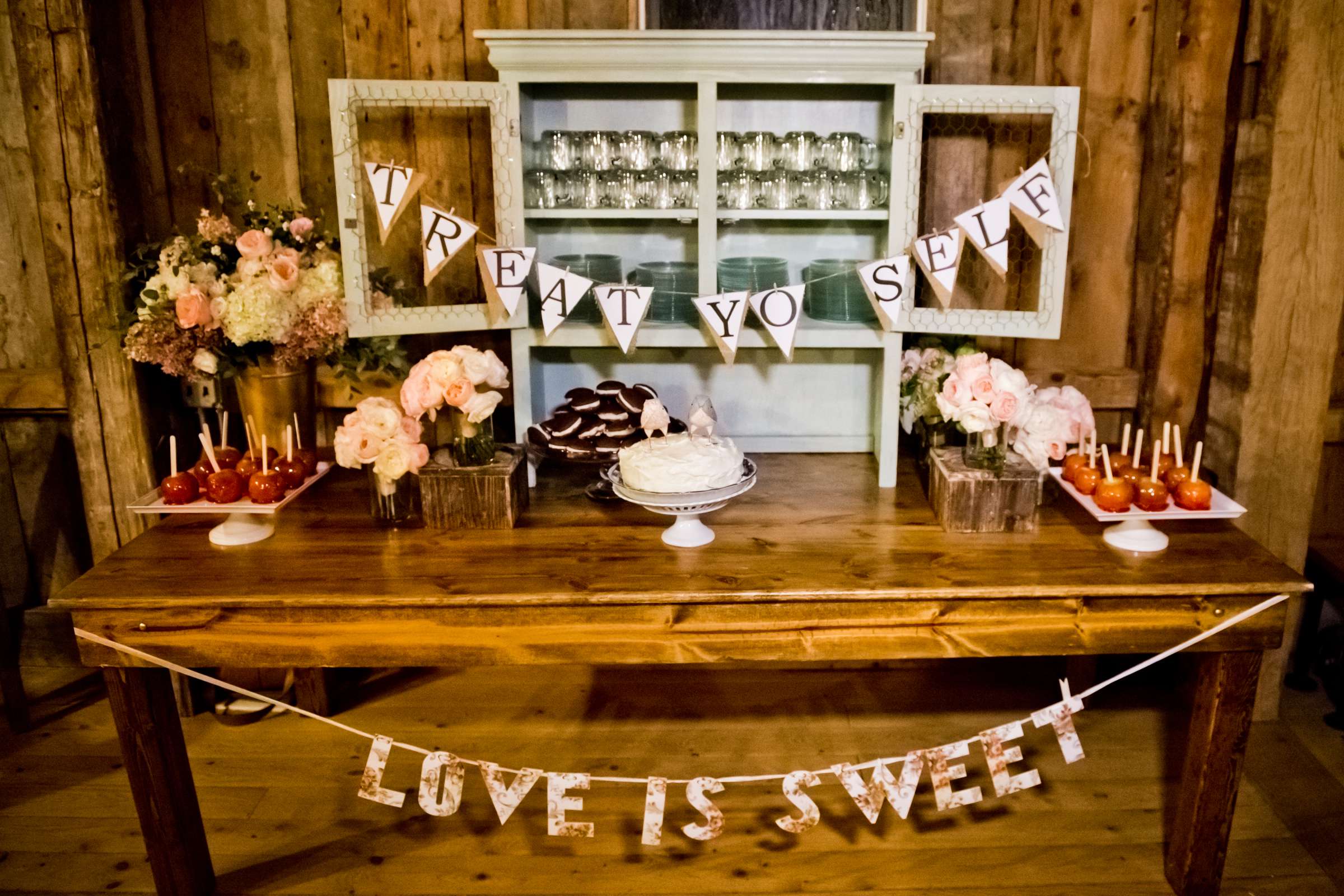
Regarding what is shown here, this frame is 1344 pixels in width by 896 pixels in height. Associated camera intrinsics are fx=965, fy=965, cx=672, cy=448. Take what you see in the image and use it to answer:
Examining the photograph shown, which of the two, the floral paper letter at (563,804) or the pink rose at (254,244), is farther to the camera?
the pink rose at (254,244)

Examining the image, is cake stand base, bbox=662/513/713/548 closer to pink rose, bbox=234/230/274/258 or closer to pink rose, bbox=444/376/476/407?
pink rose, bbox=444/376/476/407

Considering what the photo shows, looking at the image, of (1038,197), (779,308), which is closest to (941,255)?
(1038,197)

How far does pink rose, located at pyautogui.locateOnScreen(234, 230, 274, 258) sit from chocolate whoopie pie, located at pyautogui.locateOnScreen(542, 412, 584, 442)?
732 mm

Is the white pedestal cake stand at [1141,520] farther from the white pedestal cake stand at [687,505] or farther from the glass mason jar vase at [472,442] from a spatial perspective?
the glass mason jar vase at [472,442]

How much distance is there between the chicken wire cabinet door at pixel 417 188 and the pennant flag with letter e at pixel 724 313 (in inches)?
16.4

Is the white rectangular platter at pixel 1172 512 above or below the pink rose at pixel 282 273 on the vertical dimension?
below

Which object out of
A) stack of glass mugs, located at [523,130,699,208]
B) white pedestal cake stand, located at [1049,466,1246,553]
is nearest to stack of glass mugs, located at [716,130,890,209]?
stack of glass mugs, located at [523,130,699,208]

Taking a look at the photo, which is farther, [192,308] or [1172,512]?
[192,308]

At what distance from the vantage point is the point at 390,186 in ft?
6.66

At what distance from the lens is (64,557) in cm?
286

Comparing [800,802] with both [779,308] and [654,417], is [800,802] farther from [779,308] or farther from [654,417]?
[779,308]

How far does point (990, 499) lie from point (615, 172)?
1.08m

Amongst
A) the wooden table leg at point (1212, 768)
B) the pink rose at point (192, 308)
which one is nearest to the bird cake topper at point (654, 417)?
the pink rose at point (192, 308)

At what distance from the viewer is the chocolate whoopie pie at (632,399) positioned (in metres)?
2.18
